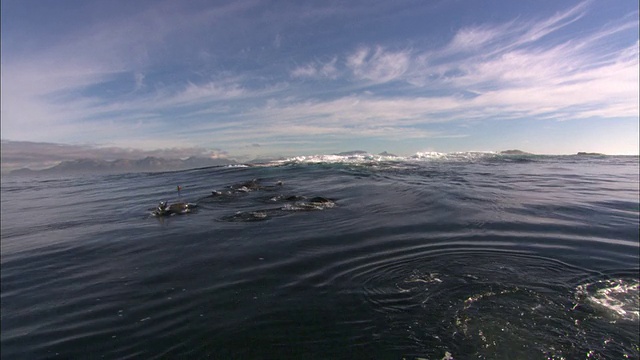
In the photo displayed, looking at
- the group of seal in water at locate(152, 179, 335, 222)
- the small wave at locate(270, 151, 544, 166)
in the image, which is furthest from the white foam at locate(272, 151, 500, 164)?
the group of seal in water at locate(152, 179, 335, 222)

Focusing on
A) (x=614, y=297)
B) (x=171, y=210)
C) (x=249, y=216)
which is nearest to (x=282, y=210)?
(x=249, y=216)

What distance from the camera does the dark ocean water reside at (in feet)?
15.3

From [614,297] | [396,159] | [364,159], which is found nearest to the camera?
[614,297]

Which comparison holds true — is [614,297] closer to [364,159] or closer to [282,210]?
[282,210]

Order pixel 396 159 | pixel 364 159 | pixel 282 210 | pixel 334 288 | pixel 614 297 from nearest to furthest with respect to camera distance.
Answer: pixel 614 297
pixel 334 288
pixel 282 210
pixel 364 159
pixel 396 159

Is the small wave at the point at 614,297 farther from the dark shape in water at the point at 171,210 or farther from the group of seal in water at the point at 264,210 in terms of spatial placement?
the dark shape in water at the point at 171,210

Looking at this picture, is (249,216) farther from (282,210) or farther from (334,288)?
(334,288)

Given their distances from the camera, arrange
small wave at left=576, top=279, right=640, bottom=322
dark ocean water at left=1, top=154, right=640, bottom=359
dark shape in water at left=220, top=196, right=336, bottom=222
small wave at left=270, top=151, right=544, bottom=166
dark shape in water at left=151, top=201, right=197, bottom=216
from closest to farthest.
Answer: dark ocean water at left=1, top=154, right=640, bottom=359 → small wave at left=576, top=279, right=640, bottom=322 → dark shape in water at left=220, top=196, right=336, bottom=222 → dark shape in water at left=151, top=201, right=197, bottom=216 → small wave at left=270, top=151, right=544, bottom=166

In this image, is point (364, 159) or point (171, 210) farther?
point (364, 159)

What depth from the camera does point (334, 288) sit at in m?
6.36

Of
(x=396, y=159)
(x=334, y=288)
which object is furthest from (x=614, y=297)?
(x=396, y=159)

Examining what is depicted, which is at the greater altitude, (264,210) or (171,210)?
(264,210)

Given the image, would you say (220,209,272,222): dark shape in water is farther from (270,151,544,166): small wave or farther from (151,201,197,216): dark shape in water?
(270,151,544,166): small wave

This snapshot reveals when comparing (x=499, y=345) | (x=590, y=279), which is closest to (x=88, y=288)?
(x=499, y=345)
